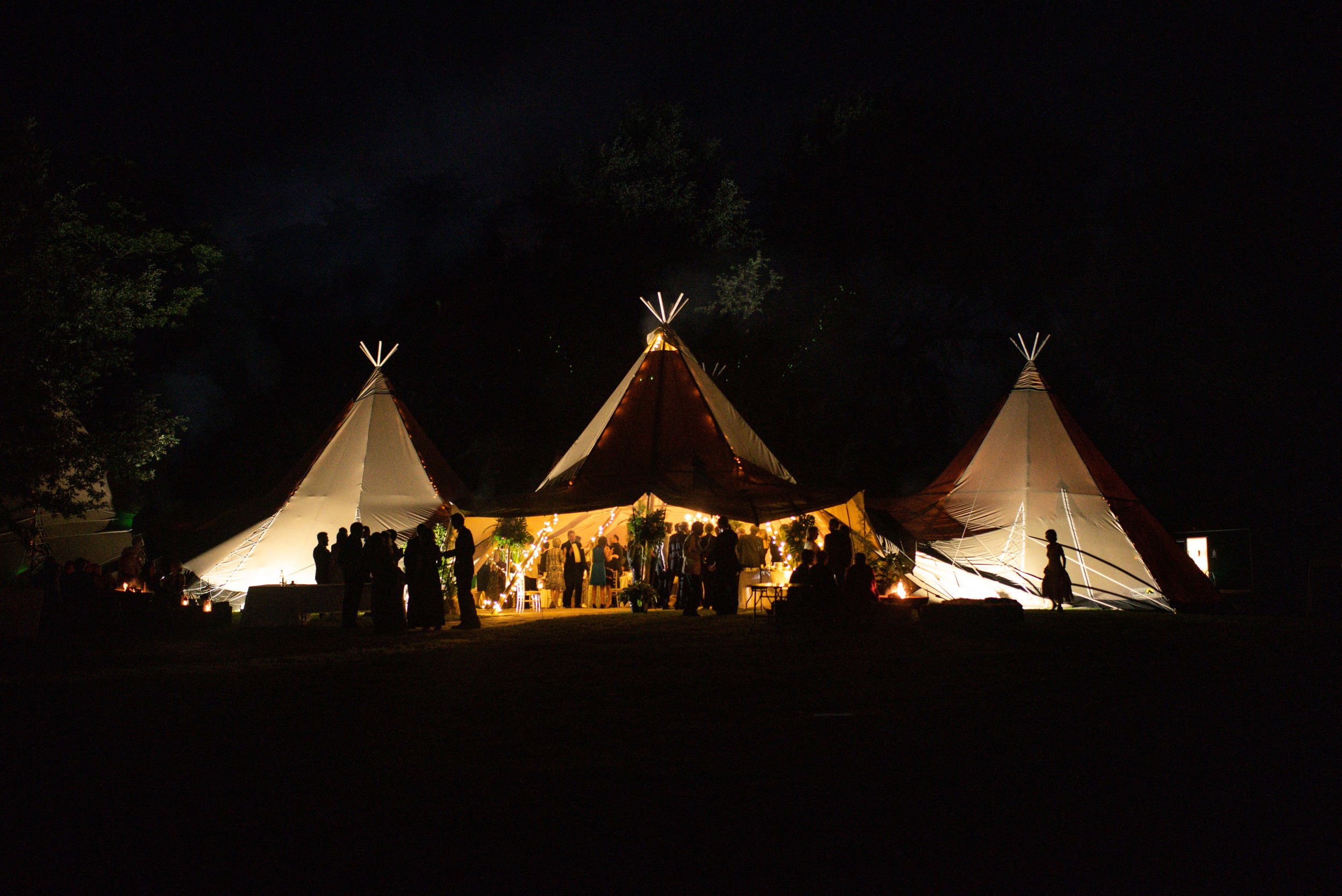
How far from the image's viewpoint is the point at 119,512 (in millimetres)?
18984

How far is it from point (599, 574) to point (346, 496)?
4171 millimetres

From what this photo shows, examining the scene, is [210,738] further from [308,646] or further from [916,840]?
[308,646]

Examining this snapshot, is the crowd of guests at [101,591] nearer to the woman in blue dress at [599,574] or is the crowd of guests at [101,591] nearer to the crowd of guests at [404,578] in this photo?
the crowd of guests at [404,578]

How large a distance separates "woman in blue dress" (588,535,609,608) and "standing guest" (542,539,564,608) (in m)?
0.78

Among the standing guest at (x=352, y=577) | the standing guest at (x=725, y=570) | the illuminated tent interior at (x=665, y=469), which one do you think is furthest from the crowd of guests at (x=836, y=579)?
the standing guest at (x=352, y=577)

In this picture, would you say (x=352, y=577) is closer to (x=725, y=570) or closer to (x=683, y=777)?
(x=725, y=570)

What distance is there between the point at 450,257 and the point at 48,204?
13.0 metres

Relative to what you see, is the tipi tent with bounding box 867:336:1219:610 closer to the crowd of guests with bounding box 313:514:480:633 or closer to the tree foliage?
the crowd of guests with bounding box 313:514:480:633

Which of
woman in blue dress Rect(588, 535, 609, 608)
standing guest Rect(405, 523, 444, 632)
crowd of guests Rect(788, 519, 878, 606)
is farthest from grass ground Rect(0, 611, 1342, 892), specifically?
woman in blue dress Rect(588, 535, 609, 608)

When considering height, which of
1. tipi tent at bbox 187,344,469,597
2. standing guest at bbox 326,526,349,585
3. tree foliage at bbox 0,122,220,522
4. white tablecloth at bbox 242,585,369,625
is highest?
tree foliage at bbox 0,122,220,522

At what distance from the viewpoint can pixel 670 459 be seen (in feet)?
49.4

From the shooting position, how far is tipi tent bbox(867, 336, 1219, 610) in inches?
548

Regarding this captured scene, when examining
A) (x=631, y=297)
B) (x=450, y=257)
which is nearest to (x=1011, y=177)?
(x=631, y=297)

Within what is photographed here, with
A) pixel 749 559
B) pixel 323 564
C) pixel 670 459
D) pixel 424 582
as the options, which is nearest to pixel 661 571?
pixel 749 559
